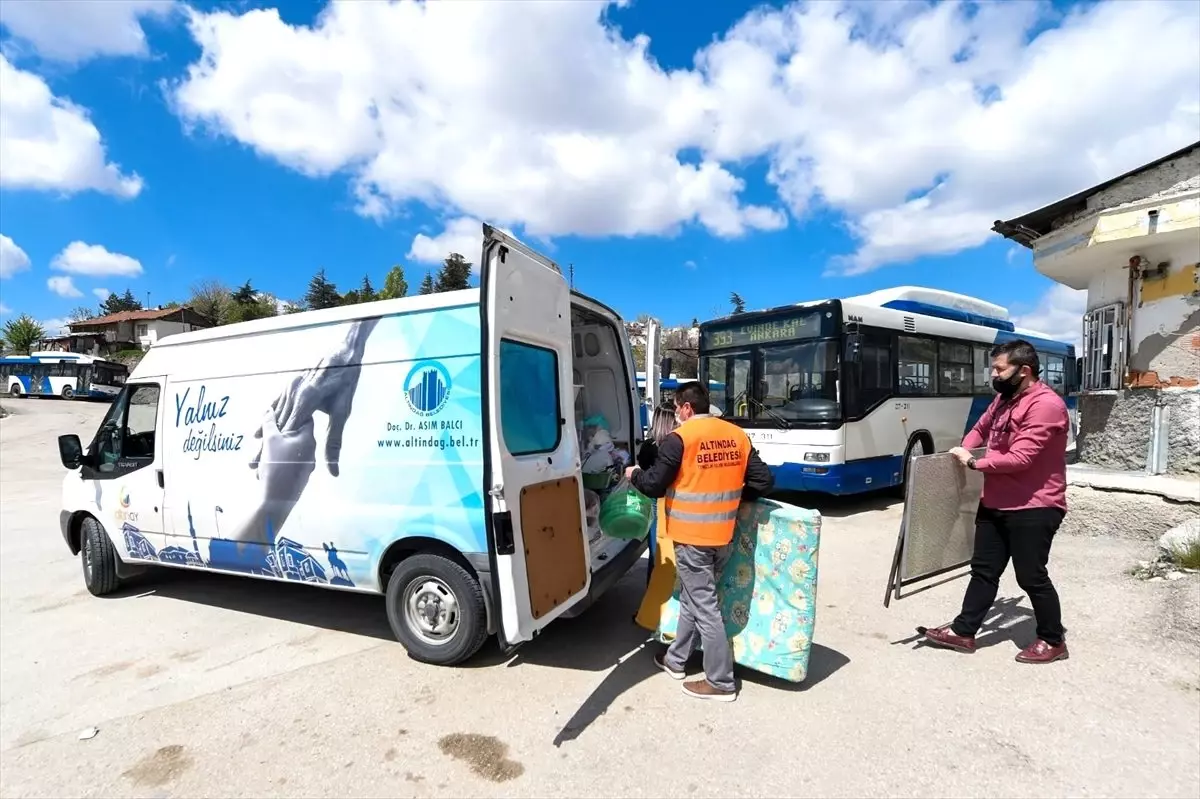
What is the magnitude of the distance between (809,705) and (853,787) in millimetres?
695

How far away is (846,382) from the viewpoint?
8258mm

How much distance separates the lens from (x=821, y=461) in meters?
8.22

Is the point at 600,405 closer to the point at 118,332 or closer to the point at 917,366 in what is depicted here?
the point at 917,366

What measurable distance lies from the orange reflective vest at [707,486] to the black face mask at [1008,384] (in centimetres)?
176

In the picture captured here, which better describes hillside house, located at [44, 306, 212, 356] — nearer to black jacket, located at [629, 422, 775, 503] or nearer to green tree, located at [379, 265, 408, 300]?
green tree, located at [379, 265, 408, 300]

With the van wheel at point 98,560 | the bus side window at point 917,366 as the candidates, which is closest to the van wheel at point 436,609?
the van wheel at point 98,560

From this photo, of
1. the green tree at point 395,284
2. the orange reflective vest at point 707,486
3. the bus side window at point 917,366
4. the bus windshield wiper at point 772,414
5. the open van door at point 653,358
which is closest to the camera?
the orange reflective vest at point 707,486

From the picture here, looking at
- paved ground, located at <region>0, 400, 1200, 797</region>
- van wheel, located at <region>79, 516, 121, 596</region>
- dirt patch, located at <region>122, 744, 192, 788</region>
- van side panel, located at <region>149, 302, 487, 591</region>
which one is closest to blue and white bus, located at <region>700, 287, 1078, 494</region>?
paved ground, located at <region>0, 400, 1200, 797</region>

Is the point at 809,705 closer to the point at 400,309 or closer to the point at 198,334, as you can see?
the point at 400,309

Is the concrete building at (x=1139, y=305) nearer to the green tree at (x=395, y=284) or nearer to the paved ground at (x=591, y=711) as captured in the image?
the paved ground at (x=591, y=711)

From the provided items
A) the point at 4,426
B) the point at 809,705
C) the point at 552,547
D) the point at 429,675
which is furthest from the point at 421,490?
the point at 4,426

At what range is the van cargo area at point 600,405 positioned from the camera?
4934mm

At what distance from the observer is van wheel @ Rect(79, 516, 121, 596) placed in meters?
5.61

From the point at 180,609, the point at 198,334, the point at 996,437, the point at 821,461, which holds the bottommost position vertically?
the point at 180,609
